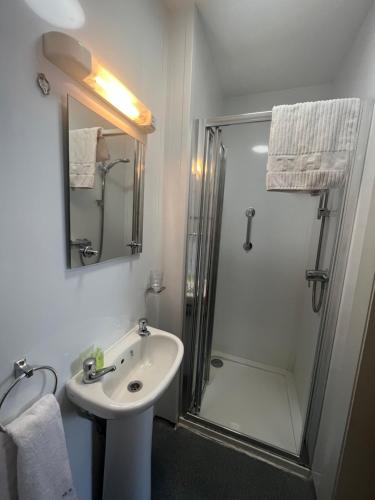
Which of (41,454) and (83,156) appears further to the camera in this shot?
(83,156)

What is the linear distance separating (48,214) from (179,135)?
0.93 m

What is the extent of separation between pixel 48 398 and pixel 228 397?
159cm

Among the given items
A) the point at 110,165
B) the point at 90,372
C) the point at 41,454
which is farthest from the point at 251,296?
the point at 41,454

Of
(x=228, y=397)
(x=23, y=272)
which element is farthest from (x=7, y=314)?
(x=228, y=397)

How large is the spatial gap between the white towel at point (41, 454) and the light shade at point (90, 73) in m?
1.06

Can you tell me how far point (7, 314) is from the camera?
613mm

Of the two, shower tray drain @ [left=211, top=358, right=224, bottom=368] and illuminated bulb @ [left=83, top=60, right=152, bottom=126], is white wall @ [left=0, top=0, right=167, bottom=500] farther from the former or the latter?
shower tray drain @ [left=211, top=358, right=224, bottom=368]

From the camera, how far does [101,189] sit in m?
0.95


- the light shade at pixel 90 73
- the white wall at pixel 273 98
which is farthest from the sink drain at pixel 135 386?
the white wall at pixel 273 98

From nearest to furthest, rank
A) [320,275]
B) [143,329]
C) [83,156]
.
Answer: [83,156]
[143,329]
[320,275]

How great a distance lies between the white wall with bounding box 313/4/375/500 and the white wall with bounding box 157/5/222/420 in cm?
90

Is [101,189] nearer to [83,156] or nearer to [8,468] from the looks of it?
[83,156]

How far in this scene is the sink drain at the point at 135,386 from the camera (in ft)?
3.56

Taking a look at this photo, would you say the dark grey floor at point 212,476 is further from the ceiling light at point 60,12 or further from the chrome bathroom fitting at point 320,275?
the ceiling light at point 60,12
